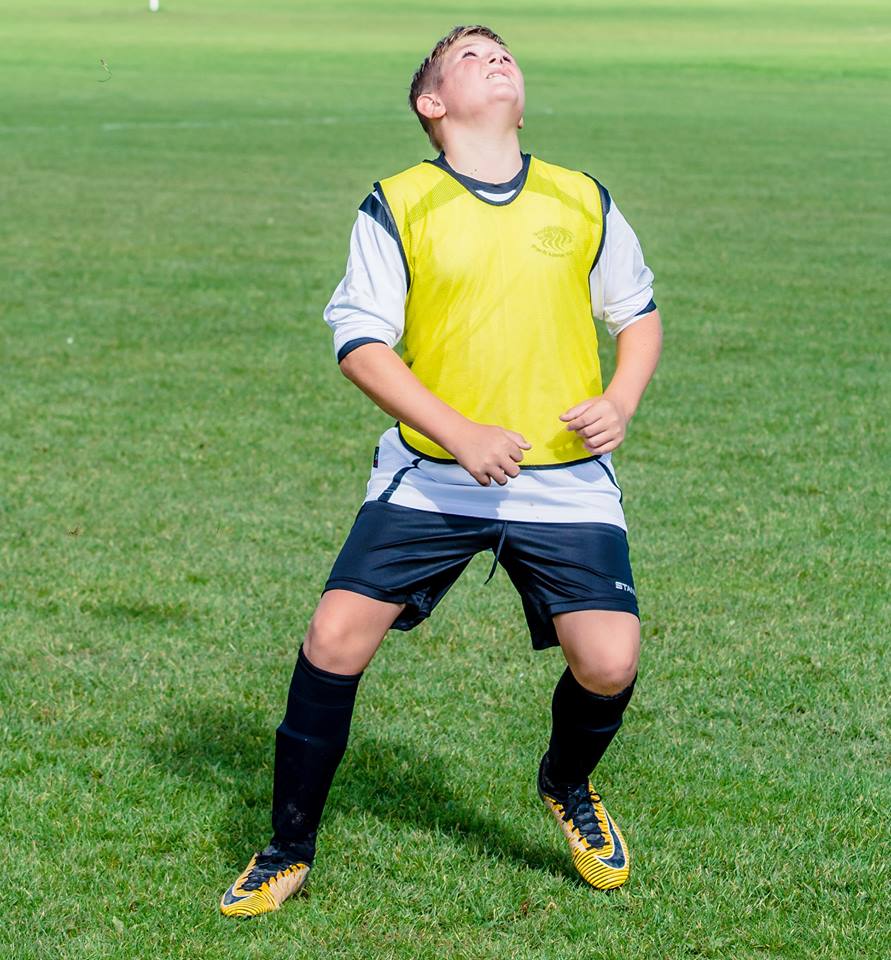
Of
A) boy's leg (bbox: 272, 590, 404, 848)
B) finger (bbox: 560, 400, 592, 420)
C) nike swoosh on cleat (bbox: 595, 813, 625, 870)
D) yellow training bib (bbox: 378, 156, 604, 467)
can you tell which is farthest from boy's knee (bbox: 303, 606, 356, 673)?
nike swoosh on cleat (bbox: 595, 813, 625, 870)

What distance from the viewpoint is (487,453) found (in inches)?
138

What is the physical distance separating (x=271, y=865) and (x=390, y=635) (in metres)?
2.05

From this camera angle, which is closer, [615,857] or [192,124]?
[615,857]

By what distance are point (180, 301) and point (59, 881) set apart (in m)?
9.42

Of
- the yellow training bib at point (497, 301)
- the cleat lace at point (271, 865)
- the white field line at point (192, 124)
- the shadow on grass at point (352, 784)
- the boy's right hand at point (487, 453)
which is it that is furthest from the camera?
the white field line at point (192, 124)

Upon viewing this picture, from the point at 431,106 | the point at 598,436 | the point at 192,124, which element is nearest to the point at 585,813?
the point at 598,436

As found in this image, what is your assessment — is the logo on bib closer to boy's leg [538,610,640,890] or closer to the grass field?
boy's leg [538,610,640,890]

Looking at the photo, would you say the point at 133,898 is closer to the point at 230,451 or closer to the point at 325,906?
the point at 325,906

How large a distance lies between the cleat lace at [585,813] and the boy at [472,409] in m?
0.33

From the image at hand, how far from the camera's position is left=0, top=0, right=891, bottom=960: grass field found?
3932 mm

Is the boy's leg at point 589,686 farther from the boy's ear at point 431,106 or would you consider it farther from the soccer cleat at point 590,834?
the boy's ear at point 431,106

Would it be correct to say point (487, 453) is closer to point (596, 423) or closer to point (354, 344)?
point (596, 423)

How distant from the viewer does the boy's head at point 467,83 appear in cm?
380

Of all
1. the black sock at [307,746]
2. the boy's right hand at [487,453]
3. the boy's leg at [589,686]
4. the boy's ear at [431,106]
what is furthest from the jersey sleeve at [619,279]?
the black sock at [307,746]
